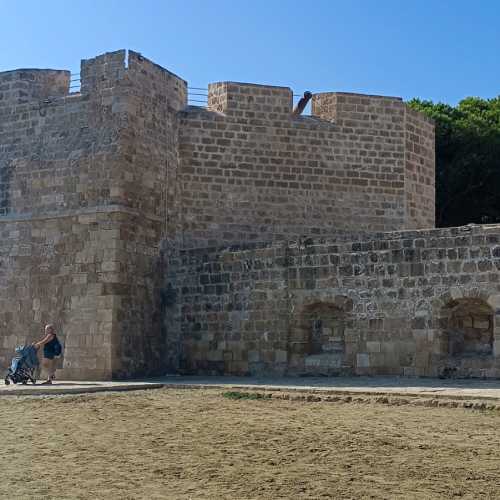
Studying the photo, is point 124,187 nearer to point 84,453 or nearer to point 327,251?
point 327,251

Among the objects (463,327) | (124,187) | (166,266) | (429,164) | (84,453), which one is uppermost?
(429,164)

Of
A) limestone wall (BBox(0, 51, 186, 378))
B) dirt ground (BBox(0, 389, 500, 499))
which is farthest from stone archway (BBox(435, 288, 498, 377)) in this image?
limestone wall (BBox(0, 51, 186, 378))

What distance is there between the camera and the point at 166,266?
14.8m

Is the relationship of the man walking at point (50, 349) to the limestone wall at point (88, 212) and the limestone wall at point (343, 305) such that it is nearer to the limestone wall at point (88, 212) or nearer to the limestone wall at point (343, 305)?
the limestone wall at point (88, 212)

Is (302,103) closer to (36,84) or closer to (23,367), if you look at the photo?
(36,84)

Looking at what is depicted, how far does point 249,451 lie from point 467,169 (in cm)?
2062

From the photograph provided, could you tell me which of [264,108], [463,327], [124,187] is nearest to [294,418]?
[463,327]

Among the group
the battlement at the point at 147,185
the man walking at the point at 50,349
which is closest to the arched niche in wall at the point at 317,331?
the battlement at the point at 147,185

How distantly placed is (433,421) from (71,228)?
783 cm

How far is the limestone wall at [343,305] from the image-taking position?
38.4 feet

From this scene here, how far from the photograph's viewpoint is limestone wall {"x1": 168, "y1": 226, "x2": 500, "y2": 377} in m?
11.7

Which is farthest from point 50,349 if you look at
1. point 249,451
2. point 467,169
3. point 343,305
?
point 467,169

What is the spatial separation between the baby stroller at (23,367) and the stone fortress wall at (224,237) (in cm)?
107

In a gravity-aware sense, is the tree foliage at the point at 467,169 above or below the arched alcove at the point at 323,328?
above
